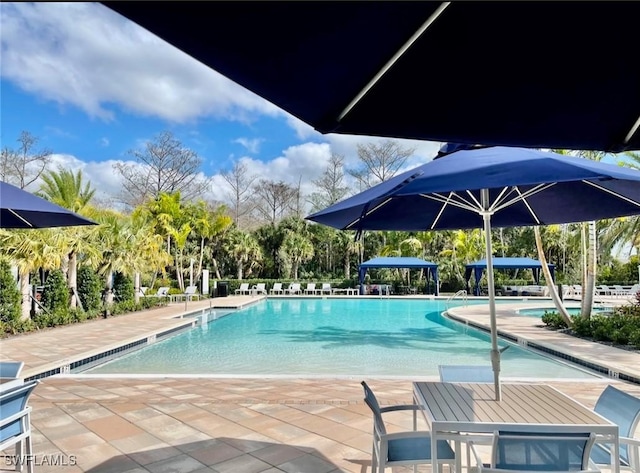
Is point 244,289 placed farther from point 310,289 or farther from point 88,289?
point 88,289

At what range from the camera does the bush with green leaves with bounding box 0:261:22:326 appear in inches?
384

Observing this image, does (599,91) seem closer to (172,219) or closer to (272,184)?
(172,219)

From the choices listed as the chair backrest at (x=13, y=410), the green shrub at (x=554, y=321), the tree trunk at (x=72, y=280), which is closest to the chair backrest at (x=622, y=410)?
the chair backrest at (x=13, y=410)

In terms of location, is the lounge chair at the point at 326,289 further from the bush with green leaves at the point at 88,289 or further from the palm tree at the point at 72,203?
the bush with green leaves at the point at 88,289

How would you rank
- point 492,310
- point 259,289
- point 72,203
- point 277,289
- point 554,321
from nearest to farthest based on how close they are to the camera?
point 492,310
point 554,321
point 72,203
point 259,289
point 277,289

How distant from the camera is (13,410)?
2.65 m

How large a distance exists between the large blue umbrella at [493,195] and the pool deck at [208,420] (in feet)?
5.10

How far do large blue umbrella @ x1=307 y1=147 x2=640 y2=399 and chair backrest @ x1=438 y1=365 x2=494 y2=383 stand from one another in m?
0.30

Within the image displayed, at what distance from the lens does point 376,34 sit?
1498 millimetres

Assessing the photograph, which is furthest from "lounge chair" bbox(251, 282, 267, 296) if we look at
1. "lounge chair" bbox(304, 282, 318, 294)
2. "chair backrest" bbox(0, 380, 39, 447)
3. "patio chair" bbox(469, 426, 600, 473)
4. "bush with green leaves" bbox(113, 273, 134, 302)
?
"patio chair" bbox(469, 426, 600, 473)

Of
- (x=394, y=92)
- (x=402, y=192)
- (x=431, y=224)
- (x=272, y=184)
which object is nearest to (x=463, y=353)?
(x=431, y=224)

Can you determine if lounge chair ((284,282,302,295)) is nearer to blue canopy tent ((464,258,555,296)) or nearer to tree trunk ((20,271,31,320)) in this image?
blue canopy tent ((464,258,555,296))

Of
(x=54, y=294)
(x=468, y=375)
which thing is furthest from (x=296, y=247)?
(x=468, y=375)

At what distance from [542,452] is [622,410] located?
926mm
